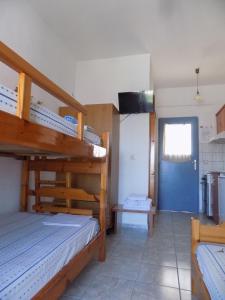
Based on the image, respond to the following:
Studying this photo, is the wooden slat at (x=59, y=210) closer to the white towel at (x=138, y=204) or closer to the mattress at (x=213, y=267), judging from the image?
the white towel at (x=138, y=204)

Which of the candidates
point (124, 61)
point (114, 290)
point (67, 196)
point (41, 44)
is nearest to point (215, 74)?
point (124, 61)

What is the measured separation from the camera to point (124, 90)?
3600 millimetres

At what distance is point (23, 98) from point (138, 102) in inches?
98.6

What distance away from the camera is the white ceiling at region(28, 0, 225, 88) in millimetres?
2512

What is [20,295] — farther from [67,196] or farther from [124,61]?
[124,61]

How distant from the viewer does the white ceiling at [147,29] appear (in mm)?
2512

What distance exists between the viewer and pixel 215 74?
13.5 ft

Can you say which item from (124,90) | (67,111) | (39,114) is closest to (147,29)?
(124,90)

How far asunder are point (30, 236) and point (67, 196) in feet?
2.59

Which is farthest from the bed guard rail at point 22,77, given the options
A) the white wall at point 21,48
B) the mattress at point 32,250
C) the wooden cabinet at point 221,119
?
the wooden cabinet at point 221,119

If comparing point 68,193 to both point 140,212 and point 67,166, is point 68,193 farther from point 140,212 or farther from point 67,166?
point 140,212

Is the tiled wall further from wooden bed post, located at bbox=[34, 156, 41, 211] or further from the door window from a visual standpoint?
wooden bed post, located at bbox=[34, 156, 41, 211]

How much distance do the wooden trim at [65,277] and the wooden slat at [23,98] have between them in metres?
0.83

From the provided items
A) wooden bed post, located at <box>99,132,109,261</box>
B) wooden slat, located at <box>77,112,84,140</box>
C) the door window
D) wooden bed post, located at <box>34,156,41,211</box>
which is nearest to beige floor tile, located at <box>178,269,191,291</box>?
wooden bed post, located at <box>99,132,109,261</box>
